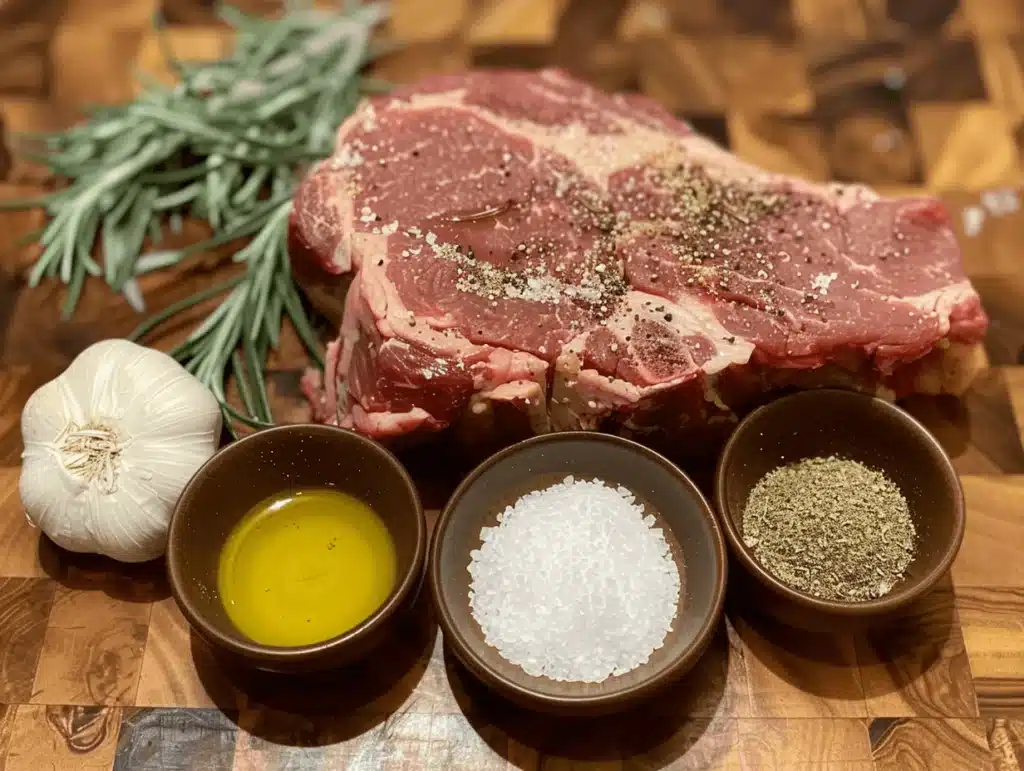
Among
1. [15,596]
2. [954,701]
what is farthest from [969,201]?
[15,596]

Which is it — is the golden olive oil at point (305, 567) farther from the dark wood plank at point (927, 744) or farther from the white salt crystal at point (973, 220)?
the white salt crystal at point (973, 220)

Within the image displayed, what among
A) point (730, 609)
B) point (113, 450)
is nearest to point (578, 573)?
point (730, 609)

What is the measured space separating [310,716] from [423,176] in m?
1.58

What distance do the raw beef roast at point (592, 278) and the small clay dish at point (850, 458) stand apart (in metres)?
0.13

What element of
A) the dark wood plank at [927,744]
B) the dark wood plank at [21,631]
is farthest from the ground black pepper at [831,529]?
the dark wood plank at [21,631]

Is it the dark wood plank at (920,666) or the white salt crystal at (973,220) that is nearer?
the dark wood plank at (920,666)

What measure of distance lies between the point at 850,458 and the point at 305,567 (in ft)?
5.13

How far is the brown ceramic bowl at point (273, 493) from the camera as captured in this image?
2213 mm

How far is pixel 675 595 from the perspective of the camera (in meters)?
2.36

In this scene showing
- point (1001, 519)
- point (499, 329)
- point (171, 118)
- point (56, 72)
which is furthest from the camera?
point (56, 72)

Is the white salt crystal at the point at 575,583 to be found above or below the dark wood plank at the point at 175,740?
above

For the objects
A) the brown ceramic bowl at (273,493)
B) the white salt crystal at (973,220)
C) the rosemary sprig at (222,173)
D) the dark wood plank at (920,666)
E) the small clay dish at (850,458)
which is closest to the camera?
the brown ceramic bowl at (273,493)

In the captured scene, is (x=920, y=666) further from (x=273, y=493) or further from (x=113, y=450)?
(x=113, y=450)

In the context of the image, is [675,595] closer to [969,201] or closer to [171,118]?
[969,201]
